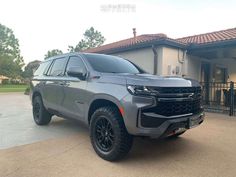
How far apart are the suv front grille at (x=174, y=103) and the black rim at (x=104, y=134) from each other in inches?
27.7

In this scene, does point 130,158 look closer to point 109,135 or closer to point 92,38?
point 109,135

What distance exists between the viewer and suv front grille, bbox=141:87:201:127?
3.18m

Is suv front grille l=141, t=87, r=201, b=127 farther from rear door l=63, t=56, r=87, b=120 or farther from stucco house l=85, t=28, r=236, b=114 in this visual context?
stucco house l=85, t=28, r=236, b=114

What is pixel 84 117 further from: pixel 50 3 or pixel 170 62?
pixel 50 3

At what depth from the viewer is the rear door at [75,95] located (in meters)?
4.17

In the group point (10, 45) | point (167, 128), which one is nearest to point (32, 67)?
point (167, 128)

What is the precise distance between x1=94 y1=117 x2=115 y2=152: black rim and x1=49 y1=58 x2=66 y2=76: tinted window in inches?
72.6

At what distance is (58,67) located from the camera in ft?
17.5

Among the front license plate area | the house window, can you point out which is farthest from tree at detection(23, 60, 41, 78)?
the house window

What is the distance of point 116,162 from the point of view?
3473mm

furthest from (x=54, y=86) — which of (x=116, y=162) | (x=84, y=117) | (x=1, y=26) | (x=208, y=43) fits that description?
(x=1, y=26)

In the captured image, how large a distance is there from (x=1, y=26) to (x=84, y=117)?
57469 millimetres

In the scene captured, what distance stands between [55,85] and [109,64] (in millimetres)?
1471

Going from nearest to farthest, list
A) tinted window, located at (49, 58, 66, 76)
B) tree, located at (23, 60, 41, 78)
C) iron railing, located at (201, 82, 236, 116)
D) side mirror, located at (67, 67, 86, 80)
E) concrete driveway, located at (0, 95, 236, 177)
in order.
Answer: concrete driveway, located at (0, 95, 236, 177), side mirror, located at (67, 67, 86, 80), tinted window, located at (49, 58, 66, 76), iron railing, located at (201, 82, 236, 116), tree, located at (23, 60, 41, 78)
